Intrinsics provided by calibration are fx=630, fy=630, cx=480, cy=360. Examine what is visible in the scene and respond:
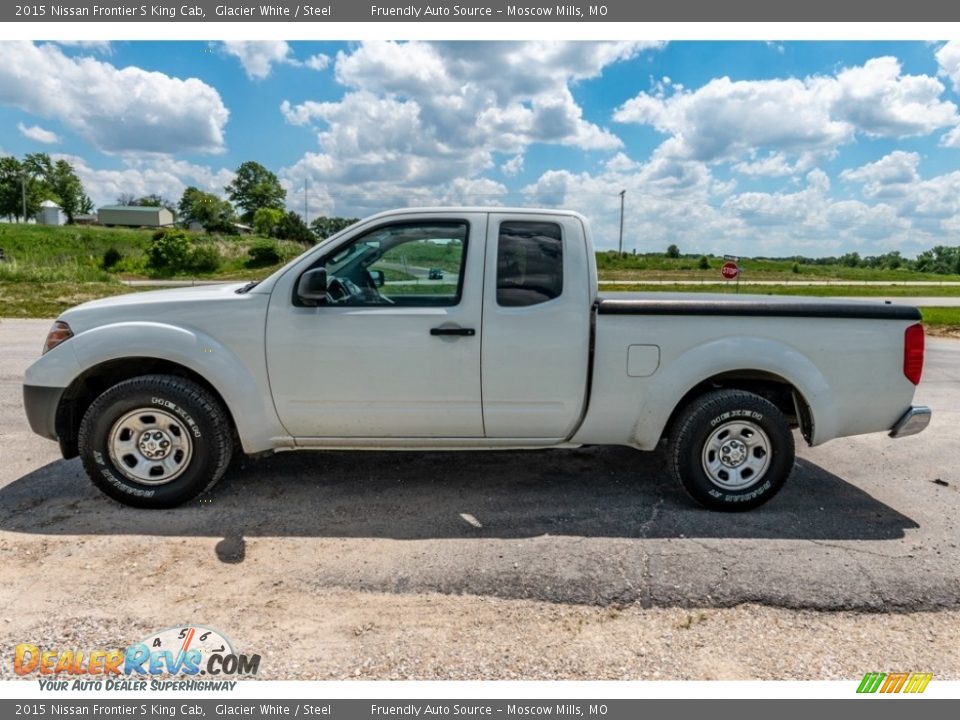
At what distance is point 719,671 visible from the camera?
8.44ft

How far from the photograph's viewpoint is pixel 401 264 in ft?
13.4

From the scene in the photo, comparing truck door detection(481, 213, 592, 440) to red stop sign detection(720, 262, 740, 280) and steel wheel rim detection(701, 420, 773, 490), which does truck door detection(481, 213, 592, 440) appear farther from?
red stop sign detection(720, 262, 740, 280)

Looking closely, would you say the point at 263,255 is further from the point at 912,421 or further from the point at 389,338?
the point at 912,421

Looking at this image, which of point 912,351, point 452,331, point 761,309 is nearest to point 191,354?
point 452,331

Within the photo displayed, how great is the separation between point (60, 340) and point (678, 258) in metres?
64.6

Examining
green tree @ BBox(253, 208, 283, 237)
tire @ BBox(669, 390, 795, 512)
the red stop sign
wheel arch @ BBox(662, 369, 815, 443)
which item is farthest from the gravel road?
green tree @ BBox(253, 208, 283, 237)

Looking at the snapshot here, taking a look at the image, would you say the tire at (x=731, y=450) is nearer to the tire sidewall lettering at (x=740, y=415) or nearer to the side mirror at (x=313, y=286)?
the tire sidewall lettering at (x=740, y=415)

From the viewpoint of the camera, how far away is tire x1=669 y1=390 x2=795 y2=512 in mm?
3963

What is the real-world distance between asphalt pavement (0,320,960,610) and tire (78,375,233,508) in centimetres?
17

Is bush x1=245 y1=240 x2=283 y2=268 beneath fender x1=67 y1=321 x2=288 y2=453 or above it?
above

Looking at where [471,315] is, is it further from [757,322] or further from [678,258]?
[678,258]

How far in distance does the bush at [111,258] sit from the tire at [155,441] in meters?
59.5

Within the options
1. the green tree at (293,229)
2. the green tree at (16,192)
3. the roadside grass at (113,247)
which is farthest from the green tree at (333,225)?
the green tree at (16,192)

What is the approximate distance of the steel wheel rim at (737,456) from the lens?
402cm
